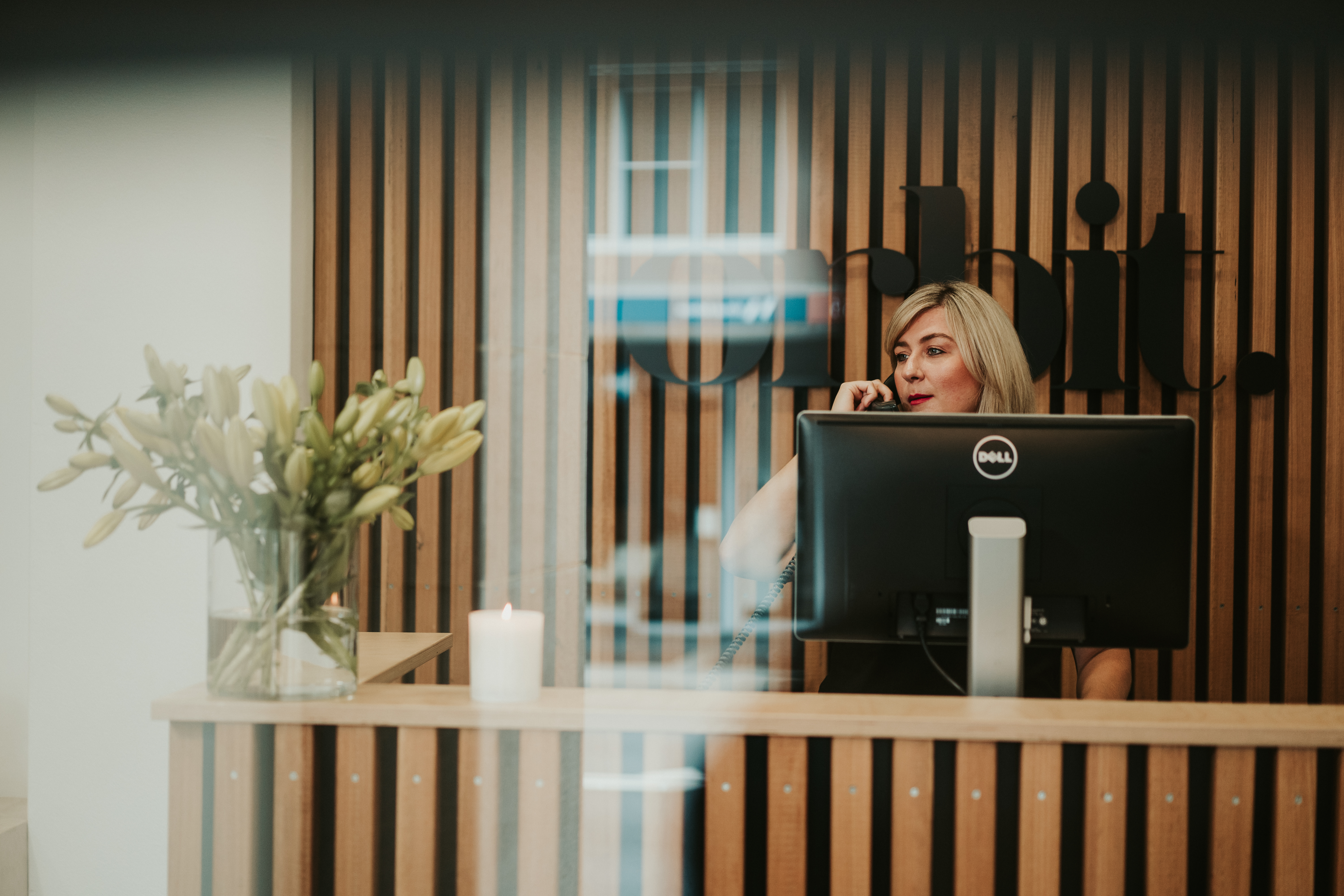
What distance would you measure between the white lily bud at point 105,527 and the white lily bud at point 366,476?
28 centimetres

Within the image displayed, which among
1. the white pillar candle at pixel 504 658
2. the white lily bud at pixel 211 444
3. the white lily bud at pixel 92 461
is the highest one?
the white lily bud at pixel 211 444

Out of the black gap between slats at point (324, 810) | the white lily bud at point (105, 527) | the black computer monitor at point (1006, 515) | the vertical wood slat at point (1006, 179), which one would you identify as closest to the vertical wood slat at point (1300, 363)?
the vertical wood slat at point (1006, 179)

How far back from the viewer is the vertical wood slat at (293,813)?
0.97 metres

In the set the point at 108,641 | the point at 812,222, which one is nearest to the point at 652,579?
the point at 812,222

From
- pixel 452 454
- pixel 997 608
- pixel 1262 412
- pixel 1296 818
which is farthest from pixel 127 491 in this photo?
pixel 1262 412

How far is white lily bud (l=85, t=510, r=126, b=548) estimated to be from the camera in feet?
3.21

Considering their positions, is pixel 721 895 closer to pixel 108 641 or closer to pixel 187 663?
pixel 187 663

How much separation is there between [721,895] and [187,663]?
5.60 ft

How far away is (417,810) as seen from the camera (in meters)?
0.97

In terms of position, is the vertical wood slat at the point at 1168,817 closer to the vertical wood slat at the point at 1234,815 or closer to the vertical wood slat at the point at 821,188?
the vertical wood slat at the point at 1234,815

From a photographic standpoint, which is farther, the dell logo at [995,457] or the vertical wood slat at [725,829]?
the dell logo at [995,457]

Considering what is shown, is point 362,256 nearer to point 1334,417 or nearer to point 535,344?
point 535,344

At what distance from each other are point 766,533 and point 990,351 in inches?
28.0

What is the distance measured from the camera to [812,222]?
2.43 meters
